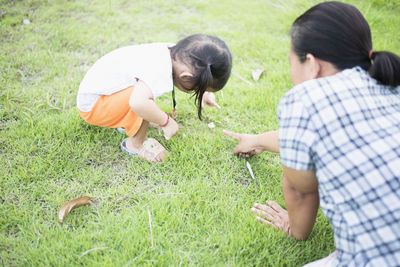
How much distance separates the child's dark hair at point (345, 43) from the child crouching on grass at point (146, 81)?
24.0 inches

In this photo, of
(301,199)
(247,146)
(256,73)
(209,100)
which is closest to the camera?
(301,199)

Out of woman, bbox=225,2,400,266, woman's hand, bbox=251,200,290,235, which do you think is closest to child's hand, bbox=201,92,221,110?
woman's hand, bbox=251,200,290,235

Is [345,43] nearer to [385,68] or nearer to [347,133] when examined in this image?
[385,68]

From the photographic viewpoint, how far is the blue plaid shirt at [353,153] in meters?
1.04

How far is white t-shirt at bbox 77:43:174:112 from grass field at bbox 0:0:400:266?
371mm

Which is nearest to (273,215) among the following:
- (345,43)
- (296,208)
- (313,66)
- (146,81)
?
(296,208)

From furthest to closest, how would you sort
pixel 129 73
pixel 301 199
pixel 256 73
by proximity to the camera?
pixel 256 73 → pixel 129 73 → pixel 301 199

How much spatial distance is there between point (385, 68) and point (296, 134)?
427 mm

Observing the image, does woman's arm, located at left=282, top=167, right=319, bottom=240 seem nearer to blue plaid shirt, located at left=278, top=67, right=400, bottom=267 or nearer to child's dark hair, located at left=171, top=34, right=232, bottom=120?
blue plaid shirt, located at left=278, top=67, right=400, bottom=267

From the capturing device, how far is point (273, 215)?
5.51ft

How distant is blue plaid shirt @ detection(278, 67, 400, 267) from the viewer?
1.04m

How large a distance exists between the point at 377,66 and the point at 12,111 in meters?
2.35

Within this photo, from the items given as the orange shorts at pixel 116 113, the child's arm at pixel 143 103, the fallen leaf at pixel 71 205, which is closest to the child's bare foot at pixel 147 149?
the orange shorts at pixel 116 113

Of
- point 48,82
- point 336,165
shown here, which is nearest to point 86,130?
point 48,82
